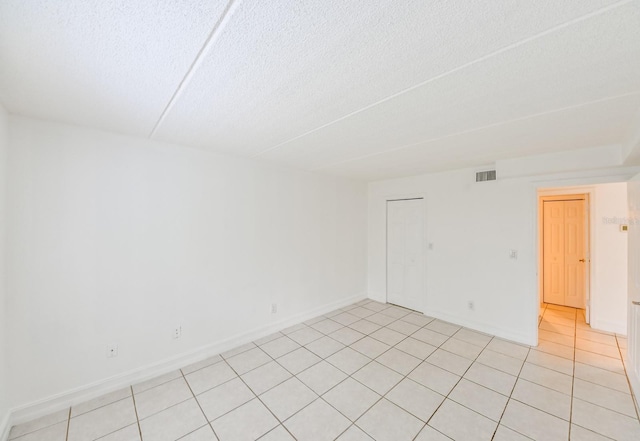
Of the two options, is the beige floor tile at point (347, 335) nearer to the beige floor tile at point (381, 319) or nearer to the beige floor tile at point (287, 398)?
the beige floor tile at point (381, 319)

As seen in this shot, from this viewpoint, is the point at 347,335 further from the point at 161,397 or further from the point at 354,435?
the point at 161,397

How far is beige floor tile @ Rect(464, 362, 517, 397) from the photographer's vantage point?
2328 mm

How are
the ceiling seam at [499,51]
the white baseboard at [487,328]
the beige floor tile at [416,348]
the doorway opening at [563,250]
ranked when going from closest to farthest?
1. the ceiling seam at [499,51]
2. the beige floor tile at [416,348]
3. the white baseboard at [487,328]
4. the doorway opening at [563,250]

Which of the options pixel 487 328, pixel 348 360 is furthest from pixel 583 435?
pixel 348 360

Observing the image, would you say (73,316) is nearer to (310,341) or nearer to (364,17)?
(310,341)

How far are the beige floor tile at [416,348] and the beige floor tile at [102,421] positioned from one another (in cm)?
273

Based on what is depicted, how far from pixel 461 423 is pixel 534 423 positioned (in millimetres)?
562

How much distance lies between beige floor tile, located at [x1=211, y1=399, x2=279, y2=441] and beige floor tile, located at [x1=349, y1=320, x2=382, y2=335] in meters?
1.83

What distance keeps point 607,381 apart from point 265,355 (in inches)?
137

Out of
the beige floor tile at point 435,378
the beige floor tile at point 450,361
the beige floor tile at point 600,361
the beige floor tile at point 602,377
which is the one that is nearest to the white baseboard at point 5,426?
the beige floor tile at point 435,378

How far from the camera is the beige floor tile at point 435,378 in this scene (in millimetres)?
2338

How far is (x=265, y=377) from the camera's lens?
2.50 m

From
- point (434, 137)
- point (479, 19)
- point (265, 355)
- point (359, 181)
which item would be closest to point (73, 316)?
point (265, 355)

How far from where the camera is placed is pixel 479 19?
1004mm
